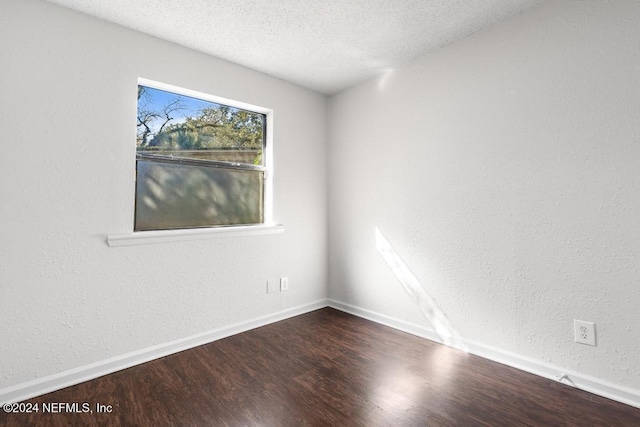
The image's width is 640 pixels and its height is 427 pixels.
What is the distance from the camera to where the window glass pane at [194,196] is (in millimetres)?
2287

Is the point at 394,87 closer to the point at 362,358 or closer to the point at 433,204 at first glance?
the point at 433,204

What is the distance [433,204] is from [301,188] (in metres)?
1.31

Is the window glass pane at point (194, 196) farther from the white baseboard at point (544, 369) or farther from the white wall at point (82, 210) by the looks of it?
the white baseboard at point (544, 369)

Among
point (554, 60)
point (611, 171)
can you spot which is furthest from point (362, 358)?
point (554, 60)

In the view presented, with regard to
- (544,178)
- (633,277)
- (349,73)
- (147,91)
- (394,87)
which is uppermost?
(349,73)

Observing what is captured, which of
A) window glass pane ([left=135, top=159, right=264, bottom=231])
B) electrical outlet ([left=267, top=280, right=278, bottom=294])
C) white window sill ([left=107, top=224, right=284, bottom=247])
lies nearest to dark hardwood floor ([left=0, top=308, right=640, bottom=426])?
electrical outlet ([left=267, top=280, right=278, bottom=294])

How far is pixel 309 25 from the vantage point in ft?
7.03

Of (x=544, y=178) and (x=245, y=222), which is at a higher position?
(x=544, y=178)

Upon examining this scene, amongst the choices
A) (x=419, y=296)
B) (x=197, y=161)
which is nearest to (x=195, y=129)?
(x=197, y=161)

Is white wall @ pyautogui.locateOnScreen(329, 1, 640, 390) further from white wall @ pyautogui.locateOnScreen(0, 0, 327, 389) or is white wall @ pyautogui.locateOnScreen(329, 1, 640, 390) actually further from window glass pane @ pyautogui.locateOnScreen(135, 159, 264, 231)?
white wall @ pyautogui.locateOnScreen(0, 0, 327, 389)

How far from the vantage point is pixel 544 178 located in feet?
6.39

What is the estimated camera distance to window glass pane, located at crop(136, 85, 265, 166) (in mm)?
2331

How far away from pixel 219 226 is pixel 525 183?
2.33m

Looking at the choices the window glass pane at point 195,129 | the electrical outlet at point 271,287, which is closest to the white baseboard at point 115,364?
the electrical outlet at point 271,287
